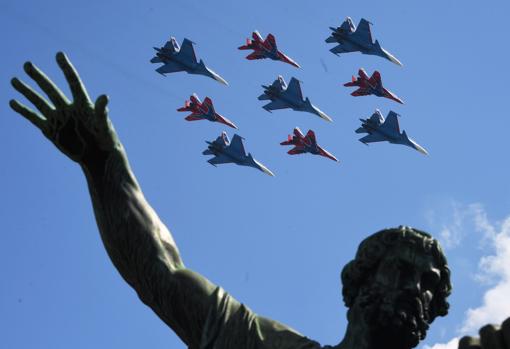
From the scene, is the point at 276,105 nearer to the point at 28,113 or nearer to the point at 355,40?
the point at 355,40

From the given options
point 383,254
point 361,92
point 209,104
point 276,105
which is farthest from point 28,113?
point 209,104

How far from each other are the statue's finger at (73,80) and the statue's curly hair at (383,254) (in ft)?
3.27

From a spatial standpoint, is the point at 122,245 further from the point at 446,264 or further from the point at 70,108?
the point at 446,264

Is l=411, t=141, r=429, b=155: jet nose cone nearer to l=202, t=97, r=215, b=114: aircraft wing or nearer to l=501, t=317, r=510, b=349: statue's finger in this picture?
l=202, t=97, r=215, b=114: aircraft wing

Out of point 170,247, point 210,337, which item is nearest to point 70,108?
point 170,247

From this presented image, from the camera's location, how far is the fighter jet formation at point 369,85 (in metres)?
60.4

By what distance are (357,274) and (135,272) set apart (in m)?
0.72

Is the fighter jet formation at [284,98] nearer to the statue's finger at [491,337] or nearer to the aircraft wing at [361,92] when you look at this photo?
the aircraft wing at [361,92]

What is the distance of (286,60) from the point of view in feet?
202

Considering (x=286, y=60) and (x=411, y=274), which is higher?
(x=286, y=60)

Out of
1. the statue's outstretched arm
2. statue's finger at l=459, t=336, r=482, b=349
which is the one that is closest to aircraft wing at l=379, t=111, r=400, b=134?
the statue's outstretched arm

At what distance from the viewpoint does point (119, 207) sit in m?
3.87

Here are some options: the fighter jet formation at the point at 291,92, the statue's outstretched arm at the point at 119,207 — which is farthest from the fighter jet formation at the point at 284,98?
the statue's outstretched arm at the point at 119,207

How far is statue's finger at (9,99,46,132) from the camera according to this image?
150 inches
